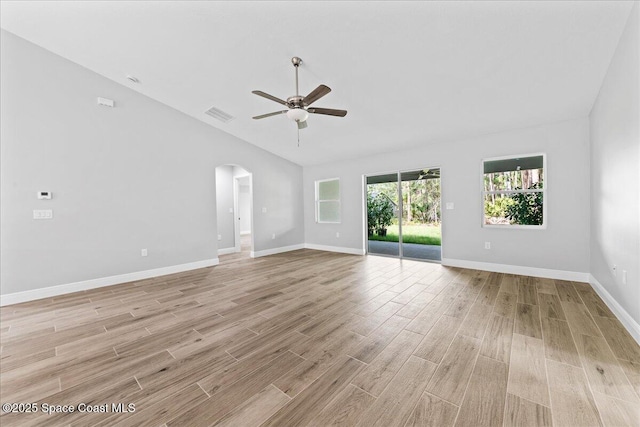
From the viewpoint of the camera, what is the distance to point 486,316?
262 centimetres

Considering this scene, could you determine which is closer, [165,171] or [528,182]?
[528,182]

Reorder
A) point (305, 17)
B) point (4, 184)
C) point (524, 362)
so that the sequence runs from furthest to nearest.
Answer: point (4, 184), point (305, 17), point (524, 362)

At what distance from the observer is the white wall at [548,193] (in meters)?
3.74

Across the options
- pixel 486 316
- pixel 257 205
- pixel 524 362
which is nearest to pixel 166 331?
pixel 524 362

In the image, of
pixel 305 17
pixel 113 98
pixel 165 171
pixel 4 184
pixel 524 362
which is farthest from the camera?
pixel 165 171

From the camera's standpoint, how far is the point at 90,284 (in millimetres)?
3893

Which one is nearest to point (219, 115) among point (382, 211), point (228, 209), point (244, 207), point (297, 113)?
point (297, 113)

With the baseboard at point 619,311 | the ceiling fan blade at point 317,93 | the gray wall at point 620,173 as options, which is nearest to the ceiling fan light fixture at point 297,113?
the ceiling fan blade at point 317,93

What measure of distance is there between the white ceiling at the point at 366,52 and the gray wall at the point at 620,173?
227 mm

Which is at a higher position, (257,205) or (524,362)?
(257,205)

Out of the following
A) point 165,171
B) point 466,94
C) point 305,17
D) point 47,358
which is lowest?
point 47,358

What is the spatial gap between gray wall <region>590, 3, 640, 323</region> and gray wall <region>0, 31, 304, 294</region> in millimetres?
6061

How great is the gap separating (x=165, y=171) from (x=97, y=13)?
8.05 feet

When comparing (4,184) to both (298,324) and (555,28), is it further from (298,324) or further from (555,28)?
(555,28)
